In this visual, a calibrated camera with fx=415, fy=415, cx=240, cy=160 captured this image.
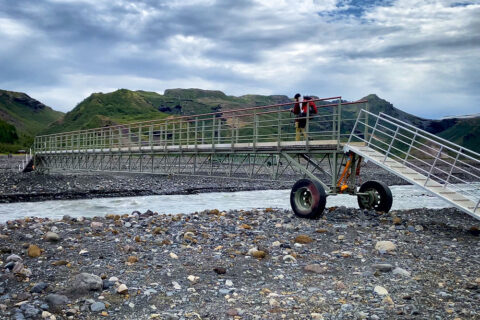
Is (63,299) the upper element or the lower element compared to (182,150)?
lower

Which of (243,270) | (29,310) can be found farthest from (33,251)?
(243,270)

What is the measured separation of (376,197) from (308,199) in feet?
8.49

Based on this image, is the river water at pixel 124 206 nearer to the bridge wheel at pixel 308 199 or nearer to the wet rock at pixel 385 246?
the bridge wheel at pixel 308 199

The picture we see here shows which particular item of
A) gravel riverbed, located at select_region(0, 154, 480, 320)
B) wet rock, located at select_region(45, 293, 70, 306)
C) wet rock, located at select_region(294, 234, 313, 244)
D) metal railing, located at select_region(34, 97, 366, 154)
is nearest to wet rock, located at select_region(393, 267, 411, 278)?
gravel riverbed, located at select_region(0, 154, 480, 320)

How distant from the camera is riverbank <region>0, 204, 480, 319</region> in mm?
6184

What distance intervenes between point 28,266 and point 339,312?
6040mm

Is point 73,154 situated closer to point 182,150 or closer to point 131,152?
point 131,152

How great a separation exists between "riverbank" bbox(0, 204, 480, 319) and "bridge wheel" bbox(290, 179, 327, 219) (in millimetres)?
606

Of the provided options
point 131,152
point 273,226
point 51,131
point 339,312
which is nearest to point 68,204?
point 131,152

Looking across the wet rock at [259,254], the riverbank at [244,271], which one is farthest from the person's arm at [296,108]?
the wet rock at [259,254]

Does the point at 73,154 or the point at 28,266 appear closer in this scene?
the point at 28,266

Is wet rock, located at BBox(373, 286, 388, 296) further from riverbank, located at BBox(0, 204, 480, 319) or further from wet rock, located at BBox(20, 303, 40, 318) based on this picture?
wet rock, located at BBox(20, 303, 40, 318)

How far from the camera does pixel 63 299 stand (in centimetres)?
644

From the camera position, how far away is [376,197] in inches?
554
